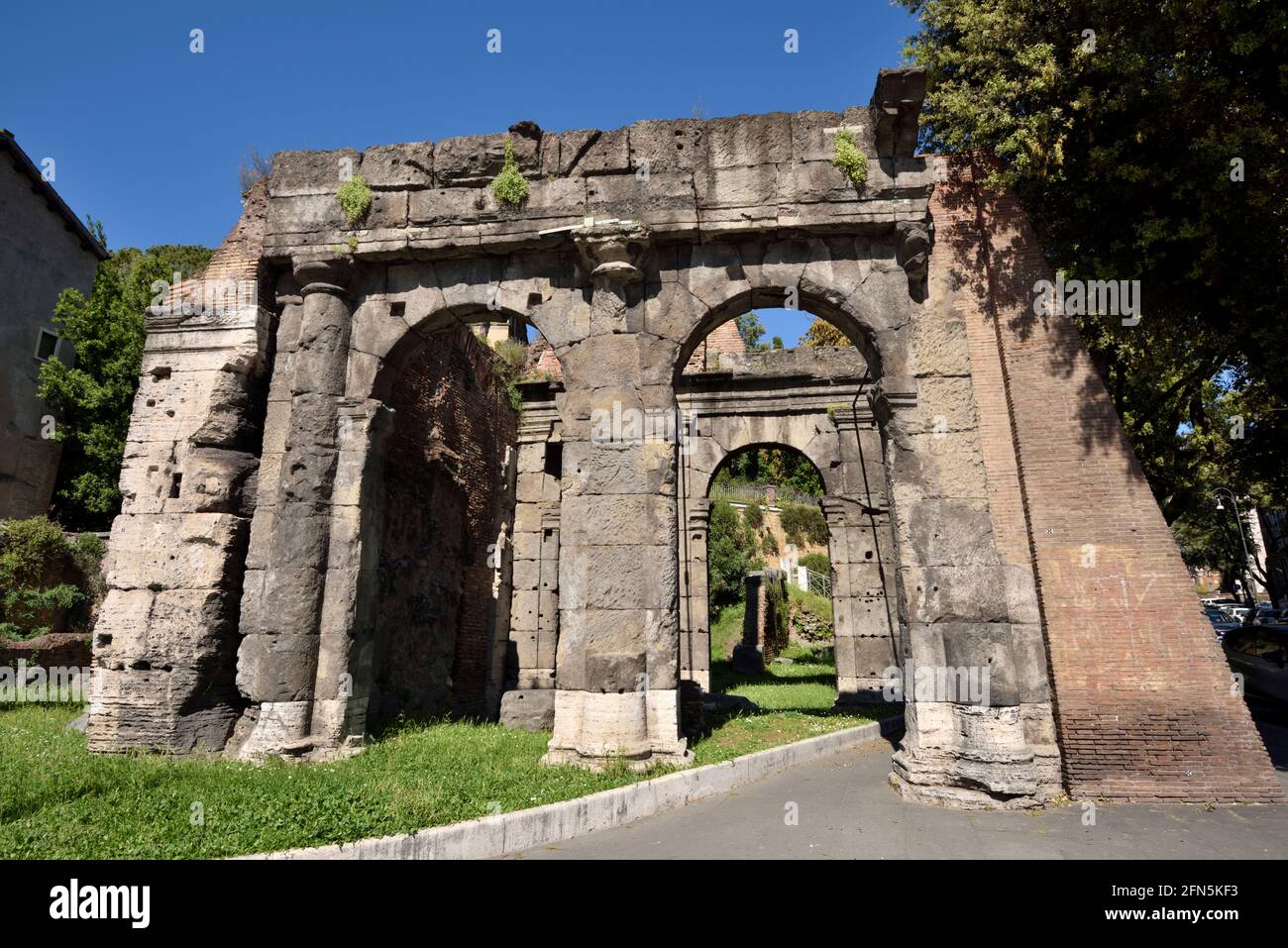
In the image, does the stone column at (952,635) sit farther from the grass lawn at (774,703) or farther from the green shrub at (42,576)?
the green shrub at (42,576)

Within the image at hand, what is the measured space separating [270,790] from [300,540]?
3063 mm

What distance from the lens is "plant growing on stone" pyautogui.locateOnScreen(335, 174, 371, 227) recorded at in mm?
9008

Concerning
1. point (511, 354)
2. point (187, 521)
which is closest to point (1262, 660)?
point (511, 354)

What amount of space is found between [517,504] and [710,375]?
564 centimetres

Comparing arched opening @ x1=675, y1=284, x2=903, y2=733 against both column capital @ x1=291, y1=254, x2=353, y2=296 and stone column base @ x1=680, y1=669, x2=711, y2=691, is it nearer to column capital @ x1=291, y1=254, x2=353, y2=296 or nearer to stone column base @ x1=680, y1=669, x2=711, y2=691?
stone column base @ x1=680, y1=669, x2=711, y2=691

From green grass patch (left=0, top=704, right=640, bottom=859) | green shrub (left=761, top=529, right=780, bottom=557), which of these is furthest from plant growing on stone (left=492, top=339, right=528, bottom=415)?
green shrub (left=761, top=529, right=780, bottom=557)

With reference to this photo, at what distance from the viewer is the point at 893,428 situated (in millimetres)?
8055

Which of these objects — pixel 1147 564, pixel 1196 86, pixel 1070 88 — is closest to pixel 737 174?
pixel 1070 88

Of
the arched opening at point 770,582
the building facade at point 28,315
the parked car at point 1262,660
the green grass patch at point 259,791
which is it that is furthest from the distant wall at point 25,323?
the parked car at point 1262,660

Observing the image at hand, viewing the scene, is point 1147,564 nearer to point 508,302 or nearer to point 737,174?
point 737,174

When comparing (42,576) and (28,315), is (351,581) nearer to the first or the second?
(42,576)

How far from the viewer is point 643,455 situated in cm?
805

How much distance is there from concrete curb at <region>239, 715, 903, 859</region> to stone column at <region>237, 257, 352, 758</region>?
355 centimetres

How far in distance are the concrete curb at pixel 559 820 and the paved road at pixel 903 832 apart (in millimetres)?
119
